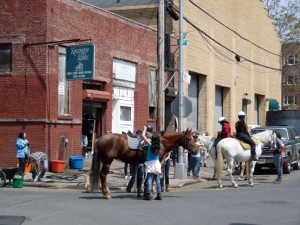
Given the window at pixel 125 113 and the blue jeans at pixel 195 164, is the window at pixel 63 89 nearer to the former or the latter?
the window at pixel 125 113

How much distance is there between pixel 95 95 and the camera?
90.0ft

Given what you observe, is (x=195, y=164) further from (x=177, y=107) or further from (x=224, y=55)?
(x=224, y=55)

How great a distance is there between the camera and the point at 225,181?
2308 cm

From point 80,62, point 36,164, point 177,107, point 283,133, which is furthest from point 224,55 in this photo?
point 36,164

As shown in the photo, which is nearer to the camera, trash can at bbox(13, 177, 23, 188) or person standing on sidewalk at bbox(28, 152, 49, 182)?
trash can at bbox(13, 177, 23, 188)

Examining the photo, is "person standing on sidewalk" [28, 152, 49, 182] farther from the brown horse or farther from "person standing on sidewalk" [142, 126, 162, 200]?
"person standing on sidewalk" [142, 126, 162, 200]

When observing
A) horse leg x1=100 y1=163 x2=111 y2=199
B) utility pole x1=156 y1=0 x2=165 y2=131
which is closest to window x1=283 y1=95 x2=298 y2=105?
utility pole x1=156 y1=0 x2=165 y2=131

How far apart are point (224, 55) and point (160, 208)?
29.8 metres

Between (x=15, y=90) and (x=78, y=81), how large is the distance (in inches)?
120

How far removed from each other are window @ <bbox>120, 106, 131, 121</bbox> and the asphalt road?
1244 cm

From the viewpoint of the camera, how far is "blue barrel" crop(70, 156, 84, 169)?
25.3 m

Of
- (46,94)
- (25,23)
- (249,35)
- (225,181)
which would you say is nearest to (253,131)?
(225,181)

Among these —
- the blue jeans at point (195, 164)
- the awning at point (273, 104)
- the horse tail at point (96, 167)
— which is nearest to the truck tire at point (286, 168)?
the blue jeans at point (195, 164)

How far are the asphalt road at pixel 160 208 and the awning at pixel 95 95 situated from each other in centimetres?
932
